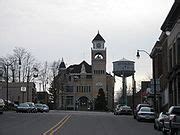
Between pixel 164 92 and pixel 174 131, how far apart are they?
43.7 metres

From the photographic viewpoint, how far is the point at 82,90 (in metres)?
159

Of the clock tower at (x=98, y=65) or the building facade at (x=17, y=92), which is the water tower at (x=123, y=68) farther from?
the clock tower at (x=98, y=65)

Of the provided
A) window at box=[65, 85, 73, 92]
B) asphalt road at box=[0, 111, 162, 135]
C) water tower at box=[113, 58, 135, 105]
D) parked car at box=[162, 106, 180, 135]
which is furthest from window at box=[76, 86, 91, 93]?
parked car at box=[162, 106, 180, 135]

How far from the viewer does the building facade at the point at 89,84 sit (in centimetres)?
15462

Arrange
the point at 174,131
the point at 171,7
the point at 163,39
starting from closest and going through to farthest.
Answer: the point at 174,131
the point at 171,7
the point at 163,39

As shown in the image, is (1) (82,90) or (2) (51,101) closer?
(2) (51,101)

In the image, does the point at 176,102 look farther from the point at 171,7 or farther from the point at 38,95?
the point at 38,95

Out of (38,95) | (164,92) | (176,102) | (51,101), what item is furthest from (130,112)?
(38,95)

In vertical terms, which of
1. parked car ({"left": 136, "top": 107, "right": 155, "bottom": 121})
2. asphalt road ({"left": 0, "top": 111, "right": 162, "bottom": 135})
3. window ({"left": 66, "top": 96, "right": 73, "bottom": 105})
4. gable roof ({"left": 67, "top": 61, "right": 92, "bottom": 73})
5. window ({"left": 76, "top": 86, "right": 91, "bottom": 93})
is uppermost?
gable roof ({"left": 67, "top": 61, "right": 92, "bottom": 73})

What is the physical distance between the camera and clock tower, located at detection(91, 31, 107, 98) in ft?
507

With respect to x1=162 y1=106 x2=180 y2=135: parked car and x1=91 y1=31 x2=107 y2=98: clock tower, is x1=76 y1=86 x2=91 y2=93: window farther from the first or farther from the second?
x1=162 y1=106 x2=180 y2=135: parked car

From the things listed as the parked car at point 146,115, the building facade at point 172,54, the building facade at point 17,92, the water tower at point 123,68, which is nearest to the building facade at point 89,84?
the building facade at point 17,92

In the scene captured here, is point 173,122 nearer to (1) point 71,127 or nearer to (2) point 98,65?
(1) point 71,127

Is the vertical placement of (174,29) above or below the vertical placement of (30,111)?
above
